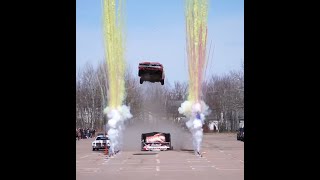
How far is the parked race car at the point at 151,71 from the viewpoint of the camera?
44.4 meters

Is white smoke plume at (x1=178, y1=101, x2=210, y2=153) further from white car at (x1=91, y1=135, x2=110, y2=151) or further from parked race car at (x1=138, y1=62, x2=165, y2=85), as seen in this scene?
white car at (x1=91, y1=135, x2=110, y2=151)

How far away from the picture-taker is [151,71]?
4497cm

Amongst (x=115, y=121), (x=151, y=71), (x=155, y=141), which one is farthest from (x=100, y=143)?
(x=151, y=71)

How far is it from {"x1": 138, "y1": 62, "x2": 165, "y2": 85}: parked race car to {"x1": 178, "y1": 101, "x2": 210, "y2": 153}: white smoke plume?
21.1 ft

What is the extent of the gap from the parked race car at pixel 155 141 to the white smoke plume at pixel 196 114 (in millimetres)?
3312

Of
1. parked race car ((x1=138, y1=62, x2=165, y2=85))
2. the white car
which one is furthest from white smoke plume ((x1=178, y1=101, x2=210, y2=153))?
the white car

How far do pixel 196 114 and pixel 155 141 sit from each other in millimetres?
5060

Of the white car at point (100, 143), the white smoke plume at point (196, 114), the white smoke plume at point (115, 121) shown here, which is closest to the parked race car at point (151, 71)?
the white smoke plume at point (115, 121)

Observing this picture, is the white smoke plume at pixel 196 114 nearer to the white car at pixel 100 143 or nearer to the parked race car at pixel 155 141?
the parked race car at pixel 155 141
